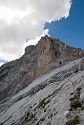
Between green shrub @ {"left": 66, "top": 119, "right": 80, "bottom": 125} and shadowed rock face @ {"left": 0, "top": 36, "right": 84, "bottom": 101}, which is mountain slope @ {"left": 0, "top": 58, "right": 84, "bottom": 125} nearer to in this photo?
green shrub @ {"left": 66, "top": 119, "right": 80, "bottom": 125}

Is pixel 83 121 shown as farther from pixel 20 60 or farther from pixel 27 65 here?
pixel 20 60

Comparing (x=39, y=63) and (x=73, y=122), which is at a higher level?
(x=39, y=63)

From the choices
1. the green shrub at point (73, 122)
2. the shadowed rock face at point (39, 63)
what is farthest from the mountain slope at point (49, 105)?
the shadowed rock face at point (39, 63)

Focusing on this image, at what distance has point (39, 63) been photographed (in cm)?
11150

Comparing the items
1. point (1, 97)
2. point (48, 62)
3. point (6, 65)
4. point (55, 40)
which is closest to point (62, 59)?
point (48, 62)

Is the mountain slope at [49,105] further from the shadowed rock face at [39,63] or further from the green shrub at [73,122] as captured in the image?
the shadowed rock face at [39,63]

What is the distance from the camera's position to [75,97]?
1251 inches

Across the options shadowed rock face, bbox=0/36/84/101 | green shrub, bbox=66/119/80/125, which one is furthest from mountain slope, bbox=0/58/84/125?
shadowed rock face, bbox=0/36/84/101

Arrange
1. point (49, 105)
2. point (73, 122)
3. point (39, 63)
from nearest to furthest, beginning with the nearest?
point (73, 122) → point (49, 105) → point (39, 63)

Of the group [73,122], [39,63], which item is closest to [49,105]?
[73,122]

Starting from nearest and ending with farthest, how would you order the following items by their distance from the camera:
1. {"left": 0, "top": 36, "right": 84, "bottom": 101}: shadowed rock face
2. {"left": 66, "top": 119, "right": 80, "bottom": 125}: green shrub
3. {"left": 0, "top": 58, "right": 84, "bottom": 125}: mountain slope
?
1. {"left": 66, "top": 119, "right": 80, "bottom": 125}: green shrub
2. {"left": 0, "top": 58, "right": 84, "bottom": 125}: mountain slope
3. {"left": 0, "top": 36, "right": 84, "bottom": 101}: shadowed rock face

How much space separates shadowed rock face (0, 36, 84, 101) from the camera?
342 feet

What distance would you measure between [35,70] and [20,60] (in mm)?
23349

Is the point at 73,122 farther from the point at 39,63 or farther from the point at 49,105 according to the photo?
the point at 39,63
